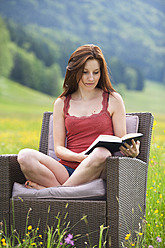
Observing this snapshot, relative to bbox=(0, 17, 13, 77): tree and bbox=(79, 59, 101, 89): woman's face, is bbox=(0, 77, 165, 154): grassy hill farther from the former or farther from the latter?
bbox=(79, 59, 101, 89): woman's face

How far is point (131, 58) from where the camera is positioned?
33219mm

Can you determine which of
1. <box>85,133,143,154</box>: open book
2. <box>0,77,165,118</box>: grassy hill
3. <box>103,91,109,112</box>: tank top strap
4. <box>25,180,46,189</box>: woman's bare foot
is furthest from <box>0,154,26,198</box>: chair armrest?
<box>0,77,165,118</box>: grassy hill

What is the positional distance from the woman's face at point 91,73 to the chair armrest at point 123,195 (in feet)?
2.17

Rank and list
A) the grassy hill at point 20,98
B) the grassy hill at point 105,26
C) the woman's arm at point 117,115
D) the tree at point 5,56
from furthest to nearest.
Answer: the grassy hill at point 105,26 < the tree at point 5,56 < the grassy hill at point 20,98 < the woman's arm at point 117,115

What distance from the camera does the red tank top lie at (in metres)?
2.70

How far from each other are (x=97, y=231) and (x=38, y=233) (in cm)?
37

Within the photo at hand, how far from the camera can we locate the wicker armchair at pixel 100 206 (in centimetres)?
223

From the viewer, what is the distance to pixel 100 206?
7.35 feet

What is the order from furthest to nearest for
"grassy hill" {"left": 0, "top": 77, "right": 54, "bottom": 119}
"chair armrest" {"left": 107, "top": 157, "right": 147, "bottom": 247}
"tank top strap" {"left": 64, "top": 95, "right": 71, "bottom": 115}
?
"grassy hill" {"left": 0, "top": 77, "right": 54, "bottom": 119} < "tank top strap" {"left": 64, "top": 95, "right": 71, "bottom": 115} < "chair armrest" {"left": 107, "top": 157, "right": 147, "bottom": 247}

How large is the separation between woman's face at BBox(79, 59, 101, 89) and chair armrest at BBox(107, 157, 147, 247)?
662 mm

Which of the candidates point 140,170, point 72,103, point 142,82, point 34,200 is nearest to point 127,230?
point 140,170

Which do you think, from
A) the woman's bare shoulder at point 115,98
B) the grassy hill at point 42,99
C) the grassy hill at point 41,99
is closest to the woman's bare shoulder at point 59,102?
the woman's bare shoulder at point 115,98

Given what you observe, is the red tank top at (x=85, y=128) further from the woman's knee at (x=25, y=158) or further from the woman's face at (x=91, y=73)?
the woman's knee at (x=25, y=158)

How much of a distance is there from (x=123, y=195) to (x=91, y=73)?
0.90 metres
